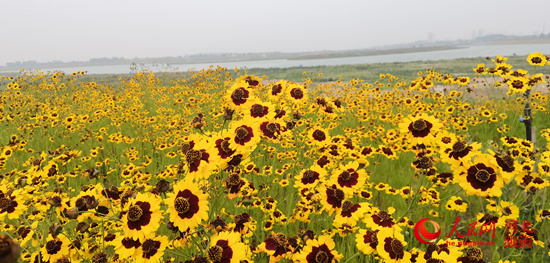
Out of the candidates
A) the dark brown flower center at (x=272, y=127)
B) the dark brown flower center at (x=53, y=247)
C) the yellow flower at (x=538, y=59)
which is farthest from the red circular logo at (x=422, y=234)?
the yellow flower at (x=538, y=59)

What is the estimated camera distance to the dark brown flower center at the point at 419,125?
191 cm

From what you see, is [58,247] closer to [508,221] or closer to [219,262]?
[219,262]

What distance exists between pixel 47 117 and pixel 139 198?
211 inches

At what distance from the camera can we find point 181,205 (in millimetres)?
1315

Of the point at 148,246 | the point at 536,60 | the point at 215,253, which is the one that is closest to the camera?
the point at 215,253

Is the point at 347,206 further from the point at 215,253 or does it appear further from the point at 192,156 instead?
the point at 192,156

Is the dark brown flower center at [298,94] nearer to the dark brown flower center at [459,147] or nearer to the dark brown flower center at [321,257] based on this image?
the dark brown flower center at [459,147]

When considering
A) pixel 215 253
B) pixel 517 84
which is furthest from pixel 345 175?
pixel 517 84

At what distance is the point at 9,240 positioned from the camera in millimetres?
556

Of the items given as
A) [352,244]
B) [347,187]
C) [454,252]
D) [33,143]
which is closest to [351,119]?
[352,244]

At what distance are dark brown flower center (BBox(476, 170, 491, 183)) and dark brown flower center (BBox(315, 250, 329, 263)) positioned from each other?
937 mm

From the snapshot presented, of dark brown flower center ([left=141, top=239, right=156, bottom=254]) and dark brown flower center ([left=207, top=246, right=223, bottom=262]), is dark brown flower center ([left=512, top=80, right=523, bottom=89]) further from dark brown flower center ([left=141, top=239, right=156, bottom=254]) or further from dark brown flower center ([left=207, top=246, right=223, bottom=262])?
dark brown flower center ([left=141, top=239, right=156, bottom=254])

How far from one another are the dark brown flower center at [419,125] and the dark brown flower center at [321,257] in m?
1.01

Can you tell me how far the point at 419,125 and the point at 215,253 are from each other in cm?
146
